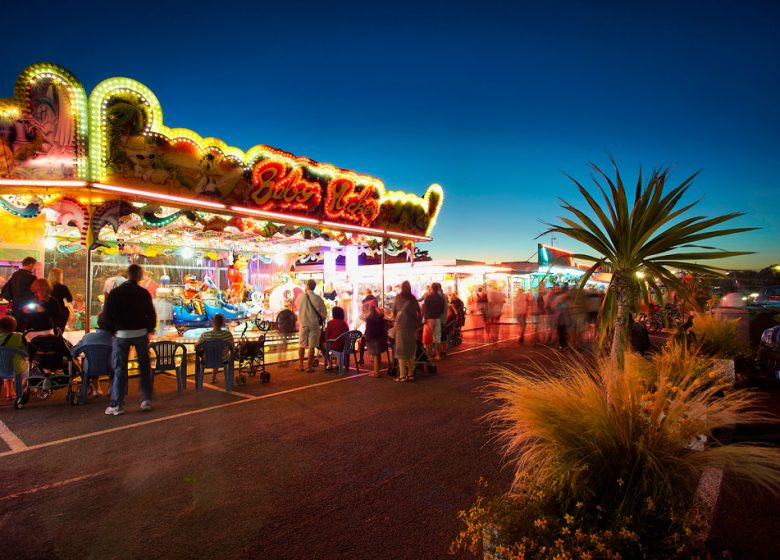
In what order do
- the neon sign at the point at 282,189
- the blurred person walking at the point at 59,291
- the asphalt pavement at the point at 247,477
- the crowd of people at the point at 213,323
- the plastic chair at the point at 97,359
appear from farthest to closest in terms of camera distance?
the neon sign at the point at 282,189
the blurred person walking at the point at 59,291
the plastic chair at the point at 97,359
the crowd of people at the point at 213,323
the asphalt pavement at the point at 247,477

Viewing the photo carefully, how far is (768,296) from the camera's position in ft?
87.6

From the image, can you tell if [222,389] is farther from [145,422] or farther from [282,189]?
[282,189]

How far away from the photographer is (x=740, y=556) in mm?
2926

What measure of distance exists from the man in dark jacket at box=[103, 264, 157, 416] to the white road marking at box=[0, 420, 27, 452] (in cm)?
109

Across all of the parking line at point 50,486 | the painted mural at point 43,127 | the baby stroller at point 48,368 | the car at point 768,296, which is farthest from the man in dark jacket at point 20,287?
the car at point 768,296

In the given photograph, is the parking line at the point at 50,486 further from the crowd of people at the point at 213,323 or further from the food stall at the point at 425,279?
the food stall at the point at 425,279

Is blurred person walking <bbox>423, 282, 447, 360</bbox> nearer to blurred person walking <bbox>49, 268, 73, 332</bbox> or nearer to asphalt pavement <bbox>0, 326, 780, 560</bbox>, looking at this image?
asphalt pavement <bbox>0, 326, 780, 560</bbox>

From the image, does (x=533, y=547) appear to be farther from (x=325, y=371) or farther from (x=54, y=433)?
(x=325, y=371)

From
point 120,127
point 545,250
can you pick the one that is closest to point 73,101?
point 120,127

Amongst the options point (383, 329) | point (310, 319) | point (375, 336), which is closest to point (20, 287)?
point (310, 319)

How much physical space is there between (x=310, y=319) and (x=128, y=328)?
Result: 3825mm

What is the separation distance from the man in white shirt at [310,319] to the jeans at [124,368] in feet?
11.3

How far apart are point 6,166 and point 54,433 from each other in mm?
4481

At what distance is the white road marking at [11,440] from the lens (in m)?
5.12
